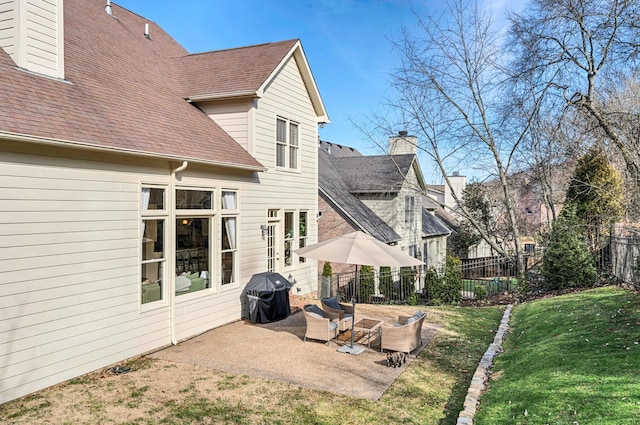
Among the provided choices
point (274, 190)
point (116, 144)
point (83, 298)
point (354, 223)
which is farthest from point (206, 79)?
point (354, 223)

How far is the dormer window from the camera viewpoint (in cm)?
1297

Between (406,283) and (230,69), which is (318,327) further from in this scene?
(406,283)

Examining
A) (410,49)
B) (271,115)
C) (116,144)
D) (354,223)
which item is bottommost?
(354,223)

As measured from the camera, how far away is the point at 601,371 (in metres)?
5.83

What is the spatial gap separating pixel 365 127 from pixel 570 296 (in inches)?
504

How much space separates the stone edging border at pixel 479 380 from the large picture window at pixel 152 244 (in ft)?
19.3

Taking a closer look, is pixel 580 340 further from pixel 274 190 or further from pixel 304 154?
pixel 304 154

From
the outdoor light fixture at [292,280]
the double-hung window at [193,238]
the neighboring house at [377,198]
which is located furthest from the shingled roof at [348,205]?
the double-hung window at [193,238]

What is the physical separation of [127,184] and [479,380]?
6805 millimetres

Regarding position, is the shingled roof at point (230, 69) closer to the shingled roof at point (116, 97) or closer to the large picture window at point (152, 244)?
the shingled roof at point (116, 97)

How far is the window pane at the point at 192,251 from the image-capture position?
9211 millimetres

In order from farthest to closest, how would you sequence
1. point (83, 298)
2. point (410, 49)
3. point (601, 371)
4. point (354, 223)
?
point (410, 49) < point (354, 223) < point (83, 298) < point (601, 371)

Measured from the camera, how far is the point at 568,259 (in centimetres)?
1452

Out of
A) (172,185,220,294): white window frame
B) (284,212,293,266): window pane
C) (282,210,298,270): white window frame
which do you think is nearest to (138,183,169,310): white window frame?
(172,185,220,294): white window frame
